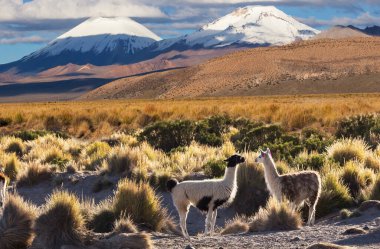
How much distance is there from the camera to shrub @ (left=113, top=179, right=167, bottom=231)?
962 cm

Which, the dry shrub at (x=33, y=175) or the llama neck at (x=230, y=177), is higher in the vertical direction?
the llama neck at (x=230, y=177)

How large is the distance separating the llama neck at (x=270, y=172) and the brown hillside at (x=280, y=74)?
332ft

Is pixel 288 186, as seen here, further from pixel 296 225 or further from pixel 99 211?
pixel 99 211

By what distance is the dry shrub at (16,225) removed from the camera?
27.3 ft

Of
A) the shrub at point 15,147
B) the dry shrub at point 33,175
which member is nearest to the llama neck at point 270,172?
the dry shrub at point 33,175

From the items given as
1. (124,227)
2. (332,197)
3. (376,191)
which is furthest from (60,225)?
(376,191)

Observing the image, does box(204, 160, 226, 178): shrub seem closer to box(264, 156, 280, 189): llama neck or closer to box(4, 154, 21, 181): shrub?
box(264, 156, 280, 189): llama neck

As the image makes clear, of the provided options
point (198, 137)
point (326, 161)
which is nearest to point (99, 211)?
point (326, 161)

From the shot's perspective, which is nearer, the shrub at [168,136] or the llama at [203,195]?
the llama at [203,195]

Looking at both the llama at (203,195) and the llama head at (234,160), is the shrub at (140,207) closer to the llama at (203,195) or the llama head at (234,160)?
the llama at (203,195)

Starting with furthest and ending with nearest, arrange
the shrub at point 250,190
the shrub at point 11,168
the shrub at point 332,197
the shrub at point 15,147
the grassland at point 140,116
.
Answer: the grassland at point 140,116, the shrub at point 15,147, the shrub at point 11,168, the shrub at point 250,190, the shrub at point 332,197

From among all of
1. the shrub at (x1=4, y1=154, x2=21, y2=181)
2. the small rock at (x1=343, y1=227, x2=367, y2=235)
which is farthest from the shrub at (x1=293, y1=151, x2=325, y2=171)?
the shrub at (x1=4, y1=154, x2=21, y2=181)

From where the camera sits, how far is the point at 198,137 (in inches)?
827

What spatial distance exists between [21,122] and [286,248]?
2859 centimetres
